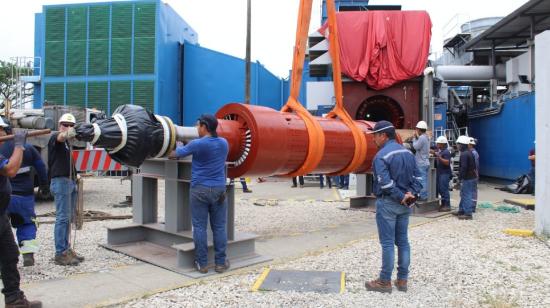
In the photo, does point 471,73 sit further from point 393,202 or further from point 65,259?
point 65,259

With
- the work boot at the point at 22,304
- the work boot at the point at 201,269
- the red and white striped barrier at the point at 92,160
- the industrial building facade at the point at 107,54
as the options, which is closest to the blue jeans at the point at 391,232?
the work boot at the point at 201,269

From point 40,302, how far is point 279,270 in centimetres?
241

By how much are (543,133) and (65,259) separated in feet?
22.5

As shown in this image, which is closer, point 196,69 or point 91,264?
point 91,264

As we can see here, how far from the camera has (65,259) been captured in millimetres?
5340

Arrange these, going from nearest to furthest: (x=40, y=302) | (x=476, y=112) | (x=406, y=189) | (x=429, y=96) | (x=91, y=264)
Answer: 1. (x=40, y=302)
2. (x=406, y=189)
3. (x=91, y=264)
4. (x=429, y=96)
5. (x=476, y=112)

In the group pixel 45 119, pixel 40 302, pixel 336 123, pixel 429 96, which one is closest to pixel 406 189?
pixel 336 123

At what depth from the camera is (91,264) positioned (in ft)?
17.9

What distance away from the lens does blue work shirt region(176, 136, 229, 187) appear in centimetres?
491

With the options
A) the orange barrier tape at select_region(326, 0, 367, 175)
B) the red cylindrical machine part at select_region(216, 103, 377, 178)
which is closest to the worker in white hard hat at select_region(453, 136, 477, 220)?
the orange barrier tape at select_region(326, 0, 367, 175)

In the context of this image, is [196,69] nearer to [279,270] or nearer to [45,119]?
[45,119]

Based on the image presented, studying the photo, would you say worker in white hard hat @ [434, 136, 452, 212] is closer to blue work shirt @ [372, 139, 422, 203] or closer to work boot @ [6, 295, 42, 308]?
blue work shirt @ [372, 139, 422, 203]

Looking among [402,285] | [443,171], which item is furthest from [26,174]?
[443,171]

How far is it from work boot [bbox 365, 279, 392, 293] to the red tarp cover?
37.6ft
